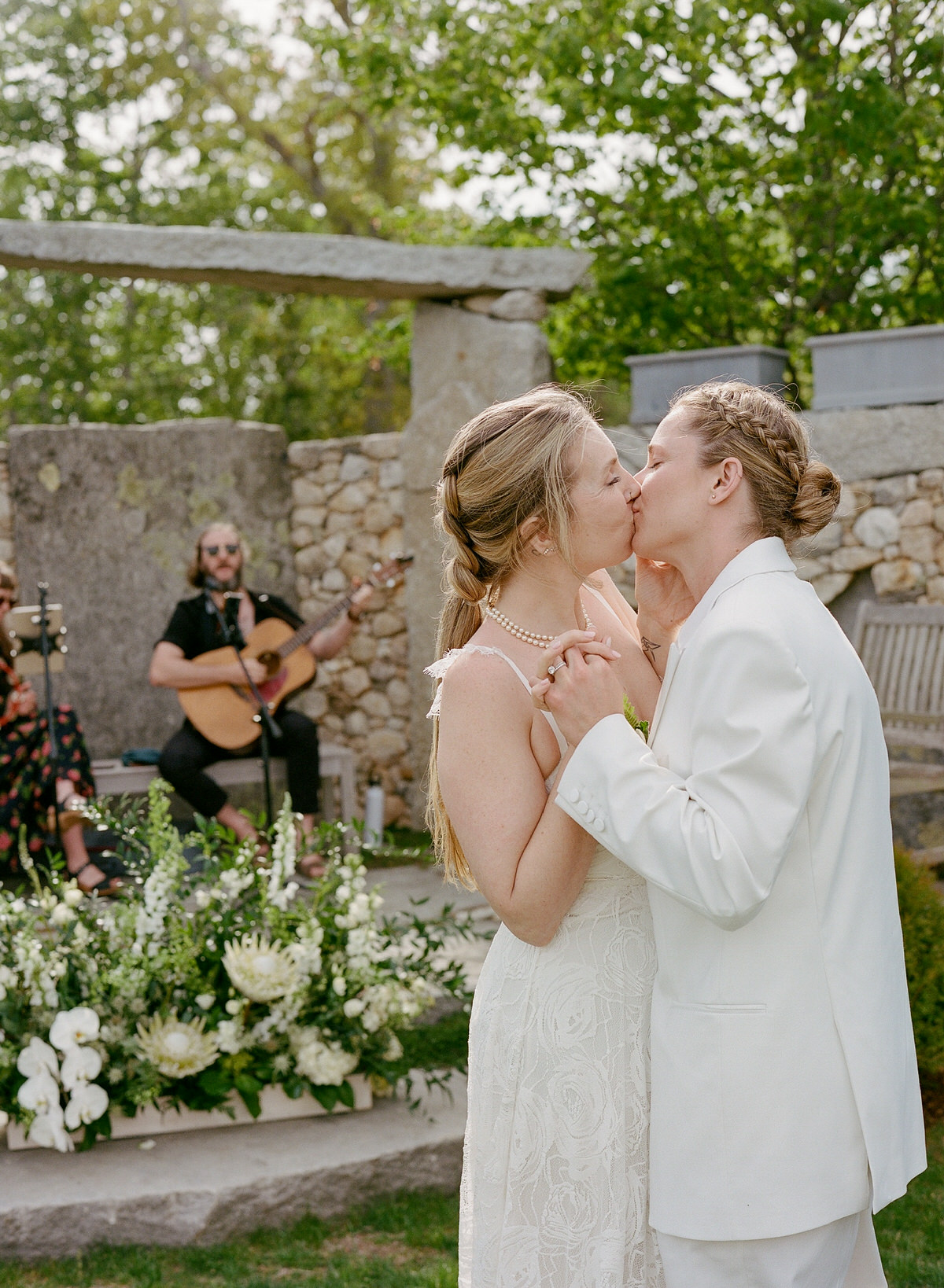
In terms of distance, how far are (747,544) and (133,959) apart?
7.14ft

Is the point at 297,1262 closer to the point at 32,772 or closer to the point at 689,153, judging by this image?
the point at 32,772

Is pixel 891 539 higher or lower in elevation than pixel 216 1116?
higher

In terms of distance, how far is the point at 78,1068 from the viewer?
3061 mm

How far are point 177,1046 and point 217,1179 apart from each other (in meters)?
0.33

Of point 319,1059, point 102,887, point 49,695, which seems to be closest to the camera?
point 319,1059

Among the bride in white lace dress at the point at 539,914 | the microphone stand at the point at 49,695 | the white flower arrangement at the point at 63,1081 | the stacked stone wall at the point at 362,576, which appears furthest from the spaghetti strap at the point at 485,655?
the stacked stone wall at the point at 362,576

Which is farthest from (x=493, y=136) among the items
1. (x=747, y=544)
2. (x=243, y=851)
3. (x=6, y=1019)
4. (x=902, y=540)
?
(x=747, y=544)

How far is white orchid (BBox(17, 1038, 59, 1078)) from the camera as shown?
121 inches

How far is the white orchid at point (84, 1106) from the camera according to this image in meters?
3.06

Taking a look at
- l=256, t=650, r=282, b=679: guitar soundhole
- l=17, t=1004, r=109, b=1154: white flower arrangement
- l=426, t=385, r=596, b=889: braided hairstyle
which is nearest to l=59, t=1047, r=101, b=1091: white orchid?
l=17, t=1004, r=109, b=1154: white flower arrangement

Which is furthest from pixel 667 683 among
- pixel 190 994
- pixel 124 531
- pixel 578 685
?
pixel 124 531

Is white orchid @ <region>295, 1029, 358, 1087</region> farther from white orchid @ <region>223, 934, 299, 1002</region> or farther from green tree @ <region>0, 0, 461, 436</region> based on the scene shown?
green tree @ <region>0, 0, 461, 436</region>

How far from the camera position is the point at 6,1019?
10.3 ft

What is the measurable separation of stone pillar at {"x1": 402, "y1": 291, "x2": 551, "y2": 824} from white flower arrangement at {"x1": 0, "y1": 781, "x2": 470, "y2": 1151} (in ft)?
8.69
